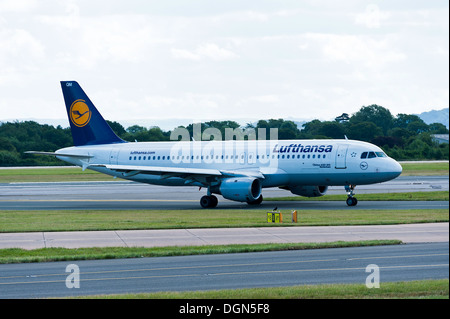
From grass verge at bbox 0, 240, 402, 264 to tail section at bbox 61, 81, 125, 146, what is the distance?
27482mm

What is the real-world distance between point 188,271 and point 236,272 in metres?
1.32

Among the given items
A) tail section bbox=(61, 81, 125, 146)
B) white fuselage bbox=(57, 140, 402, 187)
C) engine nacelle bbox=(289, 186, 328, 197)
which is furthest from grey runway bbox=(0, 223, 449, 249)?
tail section bbox=(61, 81, 125, 146)

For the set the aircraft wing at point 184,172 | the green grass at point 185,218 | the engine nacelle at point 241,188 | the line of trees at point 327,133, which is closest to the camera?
the green grass at point 185,218

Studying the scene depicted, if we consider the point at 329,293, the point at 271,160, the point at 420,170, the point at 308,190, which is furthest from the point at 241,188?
the point at 420,170

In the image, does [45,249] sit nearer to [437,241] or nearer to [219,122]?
[437,241]

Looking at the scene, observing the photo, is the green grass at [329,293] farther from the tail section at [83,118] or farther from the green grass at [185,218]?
the tail section at [83,118]

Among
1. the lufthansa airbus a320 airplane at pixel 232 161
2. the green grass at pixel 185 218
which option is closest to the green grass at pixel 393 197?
the lufthansa airbus a320 airplane at pixel 232 161

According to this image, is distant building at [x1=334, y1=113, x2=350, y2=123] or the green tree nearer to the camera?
distant building at [x1=334, y1=113, x2=350, y2=123]

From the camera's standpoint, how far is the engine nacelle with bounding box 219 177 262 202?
41.4 m

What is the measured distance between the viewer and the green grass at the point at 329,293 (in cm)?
1499

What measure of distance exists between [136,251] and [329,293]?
9.73 metres

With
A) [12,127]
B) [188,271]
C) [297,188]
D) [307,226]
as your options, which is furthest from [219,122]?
[188,271]

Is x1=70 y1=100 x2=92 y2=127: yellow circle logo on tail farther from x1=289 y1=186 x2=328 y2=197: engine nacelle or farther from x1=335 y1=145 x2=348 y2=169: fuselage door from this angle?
x1=335 y1=145 x2=348 y2=169: fuselage door

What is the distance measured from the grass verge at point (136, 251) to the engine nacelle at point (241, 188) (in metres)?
16.6
